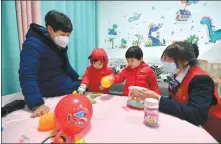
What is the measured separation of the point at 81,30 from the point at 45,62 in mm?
1088

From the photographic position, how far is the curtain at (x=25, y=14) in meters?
1.26

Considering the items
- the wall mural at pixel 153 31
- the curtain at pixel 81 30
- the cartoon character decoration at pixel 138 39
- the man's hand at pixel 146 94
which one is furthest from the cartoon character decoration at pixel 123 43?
the man's hand at pixel 146 94

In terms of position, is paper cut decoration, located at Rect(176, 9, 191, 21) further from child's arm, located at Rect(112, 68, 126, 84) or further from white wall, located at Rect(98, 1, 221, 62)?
child's arm, located at Rect(112, 68, 126, 84)

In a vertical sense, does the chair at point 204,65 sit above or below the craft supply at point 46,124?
above

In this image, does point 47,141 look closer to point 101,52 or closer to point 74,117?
point 74,117

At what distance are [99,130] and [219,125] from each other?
28.9 inches

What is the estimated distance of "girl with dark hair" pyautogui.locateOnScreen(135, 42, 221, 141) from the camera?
74cm

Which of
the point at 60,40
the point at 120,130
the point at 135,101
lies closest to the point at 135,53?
the point at 135,101

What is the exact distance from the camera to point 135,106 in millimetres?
840

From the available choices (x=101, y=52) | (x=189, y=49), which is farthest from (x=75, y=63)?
(x=189, y=49)

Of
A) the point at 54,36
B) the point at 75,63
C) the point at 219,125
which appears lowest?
the point at 219,125

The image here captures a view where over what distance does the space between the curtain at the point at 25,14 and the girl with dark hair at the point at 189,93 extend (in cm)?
108

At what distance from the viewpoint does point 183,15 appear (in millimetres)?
1678

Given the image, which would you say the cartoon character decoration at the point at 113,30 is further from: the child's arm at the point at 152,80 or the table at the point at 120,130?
the table at the point at 120,130
